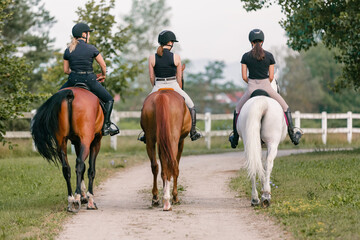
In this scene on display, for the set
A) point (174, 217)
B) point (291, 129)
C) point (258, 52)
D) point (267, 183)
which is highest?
point (258, 52)

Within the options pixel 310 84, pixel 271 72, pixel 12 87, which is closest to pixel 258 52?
pixel 271 72

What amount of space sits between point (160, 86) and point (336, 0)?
10.4m

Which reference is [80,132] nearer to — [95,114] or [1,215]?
[95,114]

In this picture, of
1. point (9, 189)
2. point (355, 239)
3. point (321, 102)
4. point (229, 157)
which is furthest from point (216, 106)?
point (355, 239)

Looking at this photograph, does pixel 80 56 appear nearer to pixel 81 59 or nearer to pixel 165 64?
pixel 81 59

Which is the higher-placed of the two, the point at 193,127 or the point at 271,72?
the point at 271,72

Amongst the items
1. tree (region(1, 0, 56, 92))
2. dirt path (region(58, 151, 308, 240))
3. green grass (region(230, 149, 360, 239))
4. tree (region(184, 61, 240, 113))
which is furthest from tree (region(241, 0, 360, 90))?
tree (region(184, 61, 240, 113))

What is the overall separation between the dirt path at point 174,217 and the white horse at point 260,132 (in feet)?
1.86

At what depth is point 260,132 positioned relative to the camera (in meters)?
9.93

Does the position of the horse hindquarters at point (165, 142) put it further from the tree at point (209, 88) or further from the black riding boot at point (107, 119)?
the tree at point (209, 88)

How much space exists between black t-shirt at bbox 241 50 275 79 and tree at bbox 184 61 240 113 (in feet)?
203

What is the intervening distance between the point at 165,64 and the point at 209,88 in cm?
7016

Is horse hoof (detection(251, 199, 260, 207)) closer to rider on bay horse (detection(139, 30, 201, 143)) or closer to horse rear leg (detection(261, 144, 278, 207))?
horse rear leg (detection(261, 144, 278, 207))

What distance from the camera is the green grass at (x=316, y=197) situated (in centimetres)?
750
